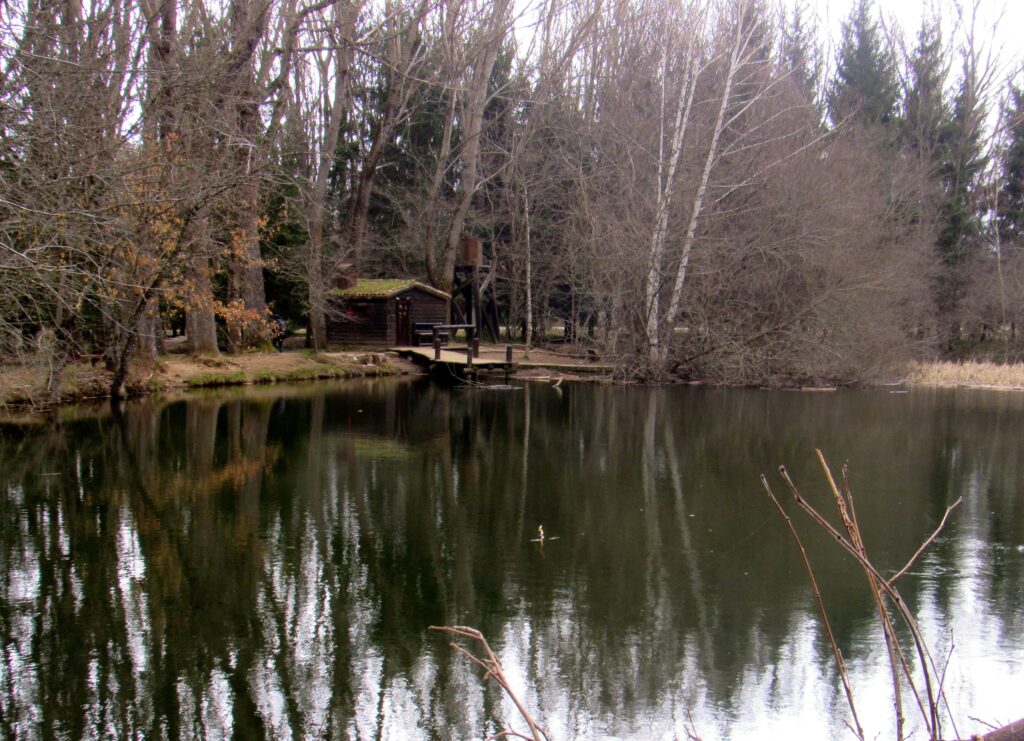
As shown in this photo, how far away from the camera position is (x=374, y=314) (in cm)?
3064

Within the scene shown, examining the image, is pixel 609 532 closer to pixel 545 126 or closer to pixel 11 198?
pixel 11 198

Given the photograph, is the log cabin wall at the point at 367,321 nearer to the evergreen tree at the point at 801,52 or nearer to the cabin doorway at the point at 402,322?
the cabin doorway at the point at 402,322

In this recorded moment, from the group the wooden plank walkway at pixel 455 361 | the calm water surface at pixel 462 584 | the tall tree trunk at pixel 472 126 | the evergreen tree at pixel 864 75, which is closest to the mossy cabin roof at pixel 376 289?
the wooden plank walkway at pixel 455 361

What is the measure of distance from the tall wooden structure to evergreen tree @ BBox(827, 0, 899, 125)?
50.0ft

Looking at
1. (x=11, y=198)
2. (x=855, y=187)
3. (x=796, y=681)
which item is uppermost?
(x=855, y=187)

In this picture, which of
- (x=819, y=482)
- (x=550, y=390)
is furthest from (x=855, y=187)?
(x=819, y=482)

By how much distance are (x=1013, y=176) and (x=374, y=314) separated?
25.1 m

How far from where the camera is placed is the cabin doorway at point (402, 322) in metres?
30.8

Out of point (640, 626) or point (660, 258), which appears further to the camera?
point (660, 258)

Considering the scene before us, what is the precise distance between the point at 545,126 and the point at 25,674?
3012 cm

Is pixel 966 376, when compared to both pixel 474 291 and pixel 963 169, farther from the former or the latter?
pixel 474 291

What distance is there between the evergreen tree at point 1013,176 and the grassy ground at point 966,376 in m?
10.3

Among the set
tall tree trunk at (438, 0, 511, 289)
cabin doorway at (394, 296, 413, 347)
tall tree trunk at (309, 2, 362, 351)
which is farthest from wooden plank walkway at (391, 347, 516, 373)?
tall tree trunk at (438, 0, 511, 289)

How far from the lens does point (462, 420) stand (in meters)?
18.0
